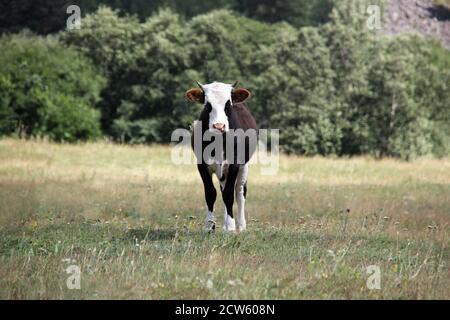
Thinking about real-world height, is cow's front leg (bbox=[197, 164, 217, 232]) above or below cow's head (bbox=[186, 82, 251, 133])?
below

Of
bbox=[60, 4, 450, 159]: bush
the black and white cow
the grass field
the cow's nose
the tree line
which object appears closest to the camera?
the grass field

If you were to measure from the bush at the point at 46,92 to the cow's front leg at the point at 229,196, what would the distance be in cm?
2925

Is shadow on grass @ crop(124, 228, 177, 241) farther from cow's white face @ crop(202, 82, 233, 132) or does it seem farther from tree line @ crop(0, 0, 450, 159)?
tree line @ crop(0, 0, 450, 159)

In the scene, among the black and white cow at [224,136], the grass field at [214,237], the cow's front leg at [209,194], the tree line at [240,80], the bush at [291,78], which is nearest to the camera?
the grass field at [214,237]

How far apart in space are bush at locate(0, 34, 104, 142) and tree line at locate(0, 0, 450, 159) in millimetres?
62

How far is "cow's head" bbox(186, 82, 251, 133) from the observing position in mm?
12008

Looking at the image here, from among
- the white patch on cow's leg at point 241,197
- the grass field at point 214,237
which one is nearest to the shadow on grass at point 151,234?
the grass field at point 214,237

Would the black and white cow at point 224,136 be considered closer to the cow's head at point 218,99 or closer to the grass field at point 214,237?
the cow's head at point 218,99

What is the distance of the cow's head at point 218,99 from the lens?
12.0m

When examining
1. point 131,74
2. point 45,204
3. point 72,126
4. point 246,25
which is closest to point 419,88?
point 246,25

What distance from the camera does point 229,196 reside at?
41.7 feet

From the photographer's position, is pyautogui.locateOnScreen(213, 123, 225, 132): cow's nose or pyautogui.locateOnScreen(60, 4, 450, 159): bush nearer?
pyautogui.locateOnScreen(213, 123, 225, 132): cow's nose

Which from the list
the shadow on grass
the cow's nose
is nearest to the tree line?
the shadow on grass

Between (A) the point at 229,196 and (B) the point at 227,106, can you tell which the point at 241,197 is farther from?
(B) the point at 227,106
